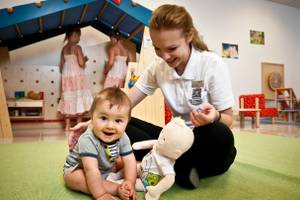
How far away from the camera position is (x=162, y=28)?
789 mm

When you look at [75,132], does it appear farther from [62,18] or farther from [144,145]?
[62,18]

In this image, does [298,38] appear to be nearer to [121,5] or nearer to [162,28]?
[121,5]

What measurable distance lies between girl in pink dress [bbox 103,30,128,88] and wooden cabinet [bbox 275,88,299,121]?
9.35 ft

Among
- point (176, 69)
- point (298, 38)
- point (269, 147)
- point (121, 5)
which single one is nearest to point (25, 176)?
point (176, 69)

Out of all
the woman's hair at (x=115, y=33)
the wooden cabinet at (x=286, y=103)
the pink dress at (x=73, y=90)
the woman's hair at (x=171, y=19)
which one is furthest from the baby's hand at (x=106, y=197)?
the wooden cabinet at (x=286, y=103)

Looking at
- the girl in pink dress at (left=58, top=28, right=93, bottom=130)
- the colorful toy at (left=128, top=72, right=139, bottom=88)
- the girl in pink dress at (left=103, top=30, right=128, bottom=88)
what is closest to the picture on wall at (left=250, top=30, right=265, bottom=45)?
the girl in pink dress at (left=103, top=30, right=128, bottom=88)

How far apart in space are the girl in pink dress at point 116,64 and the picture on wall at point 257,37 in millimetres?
2675

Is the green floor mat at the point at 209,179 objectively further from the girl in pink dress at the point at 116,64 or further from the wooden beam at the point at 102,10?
the wooden beam at the point at 102,10

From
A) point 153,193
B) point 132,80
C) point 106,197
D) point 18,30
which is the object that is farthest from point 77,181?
point 18,30

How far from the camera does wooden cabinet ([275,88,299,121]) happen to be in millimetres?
4359

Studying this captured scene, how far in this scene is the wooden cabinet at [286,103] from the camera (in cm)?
436

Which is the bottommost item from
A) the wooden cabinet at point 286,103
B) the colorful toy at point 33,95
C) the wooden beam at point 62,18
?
the wooden cabinet at point 286,103

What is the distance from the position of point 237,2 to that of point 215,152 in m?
4.46

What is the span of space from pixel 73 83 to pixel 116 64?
58 centimetres
